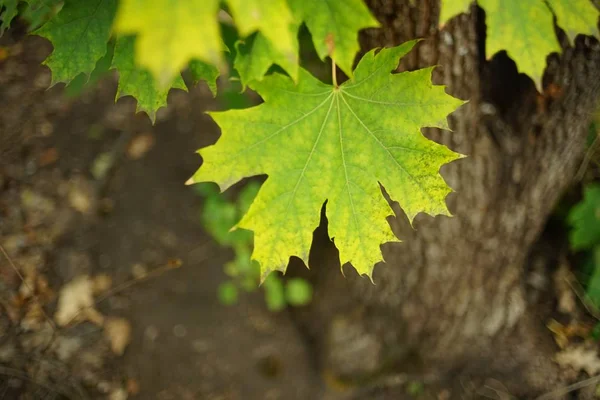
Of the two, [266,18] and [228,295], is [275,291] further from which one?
[266,18]

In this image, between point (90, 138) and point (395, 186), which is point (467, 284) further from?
point (90, 138)

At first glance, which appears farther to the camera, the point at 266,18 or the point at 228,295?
the point at 228,295

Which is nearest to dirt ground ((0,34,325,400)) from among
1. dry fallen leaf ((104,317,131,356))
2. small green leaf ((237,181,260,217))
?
→ dry fallen leaf ((104,317,131,356))

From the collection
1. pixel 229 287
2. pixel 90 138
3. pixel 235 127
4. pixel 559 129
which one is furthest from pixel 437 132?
pixel 90 138

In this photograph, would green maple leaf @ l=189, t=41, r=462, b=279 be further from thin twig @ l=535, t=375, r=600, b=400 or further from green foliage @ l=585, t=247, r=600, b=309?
thin twig @ l=535, t=375, r=600, b=400

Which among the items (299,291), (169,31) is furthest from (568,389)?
(169,31)
